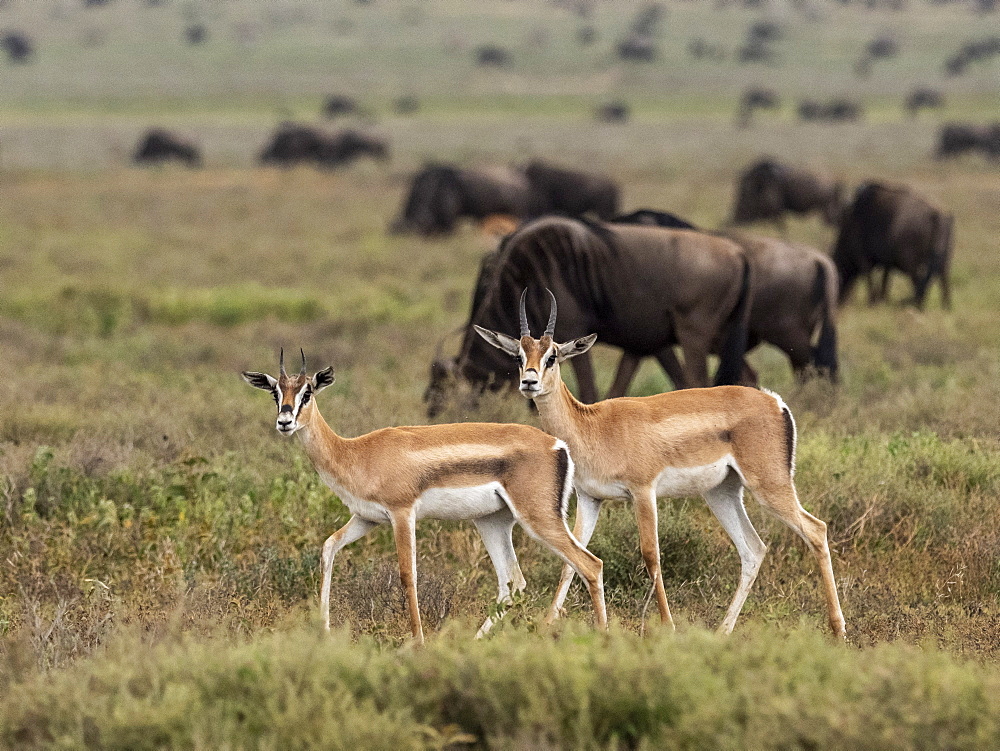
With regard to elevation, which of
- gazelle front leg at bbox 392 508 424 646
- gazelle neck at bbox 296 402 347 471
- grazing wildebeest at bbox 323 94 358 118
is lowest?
grazing wildebeest at bbox 323 94 358 118

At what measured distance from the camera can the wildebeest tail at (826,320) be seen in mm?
11508

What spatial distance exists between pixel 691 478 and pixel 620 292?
14.3 feet

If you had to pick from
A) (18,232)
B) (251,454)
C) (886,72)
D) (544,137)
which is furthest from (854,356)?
(886,72)

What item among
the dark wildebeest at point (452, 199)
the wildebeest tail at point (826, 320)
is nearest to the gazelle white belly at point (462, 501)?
the wildebeest tail at point (826, 320)

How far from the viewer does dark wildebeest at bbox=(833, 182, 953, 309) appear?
57.6ft

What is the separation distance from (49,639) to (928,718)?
3.84m

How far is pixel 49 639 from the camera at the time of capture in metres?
5.86

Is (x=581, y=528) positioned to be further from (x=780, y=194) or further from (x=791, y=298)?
(x=780, y=194)

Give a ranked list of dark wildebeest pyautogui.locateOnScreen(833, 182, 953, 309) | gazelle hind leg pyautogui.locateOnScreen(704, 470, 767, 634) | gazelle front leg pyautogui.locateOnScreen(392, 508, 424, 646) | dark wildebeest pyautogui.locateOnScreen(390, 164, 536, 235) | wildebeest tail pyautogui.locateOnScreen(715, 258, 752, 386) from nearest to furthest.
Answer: gazelle front leg pyautogui.locateOnScreen(392, 508, 424, 646) → gazelle hind leg pyautogui.locateOnScreen(704, 470, 767, 634) → wildebeest tail pyautogui.locateOnScreen(715, 258, 752, 386) → dark wildebeest pyautogui.locateOnScreen(833, 182, 953, 309) → dark wildebeest pyautogui.locateOnScreen(390, 164, 536, 235)

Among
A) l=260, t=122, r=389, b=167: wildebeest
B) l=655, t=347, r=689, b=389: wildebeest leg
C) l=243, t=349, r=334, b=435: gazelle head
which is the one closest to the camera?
l=243, t=349, r=334, b=435: gazelle head

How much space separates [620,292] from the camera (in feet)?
33.9

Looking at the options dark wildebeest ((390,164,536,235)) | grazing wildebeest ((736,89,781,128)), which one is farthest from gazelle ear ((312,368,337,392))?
grazing wildebeest ((736,89,781,128))

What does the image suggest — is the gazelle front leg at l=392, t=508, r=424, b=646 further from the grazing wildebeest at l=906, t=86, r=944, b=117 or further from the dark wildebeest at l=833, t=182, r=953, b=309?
the grazing wildebeest at l=906, t=86, r=944, b=117

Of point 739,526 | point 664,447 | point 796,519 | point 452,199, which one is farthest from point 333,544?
point 452,199
